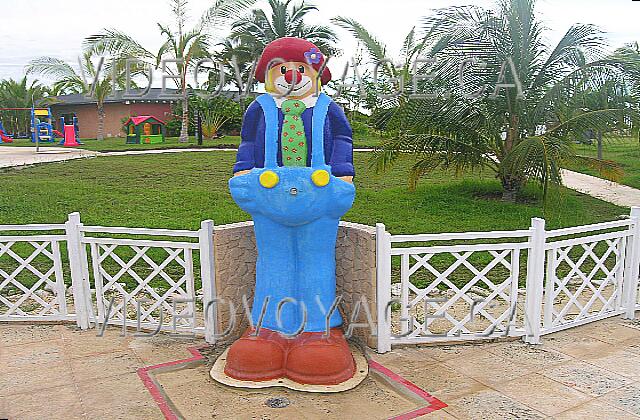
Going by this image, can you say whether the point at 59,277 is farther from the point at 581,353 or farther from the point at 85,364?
the point at 581,353

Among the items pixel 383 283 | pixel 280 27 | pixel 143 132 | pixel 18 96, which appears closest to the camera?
pixel 383 283

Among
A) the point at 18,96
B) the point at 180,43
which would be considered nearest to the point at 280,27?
the point at 180,43

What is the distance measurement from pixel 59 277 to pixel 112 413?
5.85ft

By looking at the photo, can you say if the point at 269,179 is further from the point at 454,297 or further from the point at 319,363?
the point at 454,297

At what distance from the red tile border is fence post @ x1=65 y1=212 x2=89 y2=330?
1.06m

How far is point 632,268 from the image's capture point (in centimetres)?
501

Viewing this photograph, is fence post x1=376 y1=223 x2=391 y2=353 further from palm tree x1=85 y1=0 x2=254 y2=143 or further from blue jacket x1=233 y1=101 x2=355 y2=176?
palm tree x1=85 y1=0 x2=254 y2=143

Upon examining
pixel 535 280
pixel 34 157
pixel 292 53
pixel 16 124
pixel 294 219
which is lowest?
pixel 535 280

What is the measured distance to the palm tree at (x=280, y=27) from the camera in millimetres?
16938

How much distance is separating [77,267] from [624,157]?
2013 centimetres

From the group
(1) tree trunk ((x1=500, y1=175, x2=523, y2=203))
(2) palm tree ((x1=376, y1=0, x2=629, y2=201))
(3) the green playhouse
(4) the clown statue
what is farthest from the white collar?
(3) the green playhouse

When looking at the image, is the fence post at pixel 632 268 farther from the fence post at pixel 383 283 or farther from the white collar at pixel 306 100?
the white collar at pixel 306 100

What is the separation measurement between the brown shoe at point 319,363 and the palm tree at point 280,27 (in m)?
13.4

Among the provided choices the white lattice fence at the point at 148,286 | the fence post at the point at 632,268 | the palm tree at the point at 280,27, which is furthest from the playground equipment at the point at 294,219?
the palm tree at the point at 280,27
